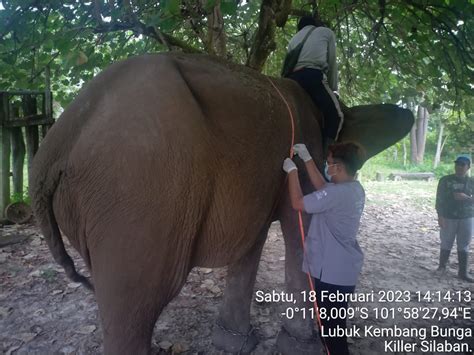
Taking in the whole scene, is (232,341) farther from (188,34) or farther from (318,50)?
(188,34)

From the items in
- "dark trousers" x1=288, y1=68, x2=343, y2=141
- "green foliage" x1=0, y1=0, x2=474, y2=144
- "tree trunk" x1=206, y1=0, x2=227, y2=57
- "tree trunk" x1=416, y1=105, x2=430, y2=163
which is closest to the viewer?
"green foliage" x1=0, y1=0, x2=474, y2=144

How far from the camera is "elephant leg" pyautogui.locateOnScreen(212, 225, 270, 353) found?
11.0 ft

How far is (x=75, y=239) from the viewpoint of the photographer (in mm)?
2238

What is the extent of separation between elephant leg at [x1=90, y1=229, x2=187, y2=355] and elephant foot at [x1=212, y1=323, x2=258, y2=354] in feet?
4.32

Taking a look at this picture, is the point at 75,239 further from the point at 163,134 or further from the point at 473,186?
the point at 473,186

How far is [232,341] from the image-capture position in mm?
3340

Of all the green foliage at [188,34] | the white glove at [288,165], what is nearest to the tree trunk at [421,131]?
the green foliage at [188,34]

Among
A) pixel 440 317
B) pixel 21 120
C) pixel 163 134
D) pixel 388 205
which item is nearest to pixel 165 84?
pixel 163 134

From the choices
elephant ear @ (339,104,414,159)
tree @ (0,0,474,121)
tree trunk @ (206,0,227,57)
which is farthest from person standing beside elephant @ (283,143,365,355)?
tree trunk @ (206,0,227,57)

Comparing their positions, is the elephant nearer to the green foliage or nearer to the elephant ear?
the green foliage

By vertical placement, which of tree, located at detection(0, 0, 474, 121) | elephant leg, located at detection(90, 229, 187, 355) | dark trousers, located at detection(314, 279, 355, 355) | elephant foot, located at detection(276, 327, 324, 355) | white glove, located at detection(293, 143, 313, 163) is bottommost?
elephant foot, located at detection(276, 327, 324, 355)

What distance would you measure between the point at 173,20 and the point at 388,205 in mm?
9118

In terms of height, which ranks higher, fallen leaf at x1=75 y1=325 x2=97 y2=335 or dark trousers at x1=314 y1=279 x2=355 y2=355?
dark trousers at x1=314 y1=279 x2=355 y2=355

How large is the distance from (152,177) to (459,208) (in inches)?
193
